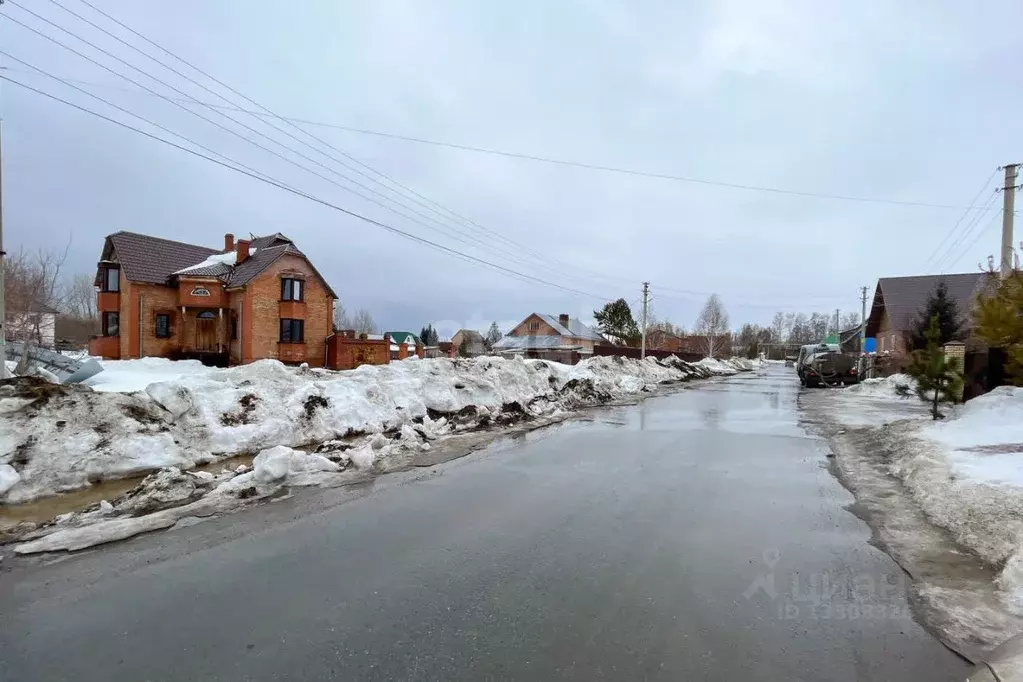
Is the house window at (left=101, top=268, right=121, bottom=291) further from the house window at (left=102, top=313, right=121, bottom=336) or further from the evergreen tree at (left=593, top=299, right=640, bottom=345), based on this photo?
the evergreen tree at (left=593, top=299, right=640, bottom=345)

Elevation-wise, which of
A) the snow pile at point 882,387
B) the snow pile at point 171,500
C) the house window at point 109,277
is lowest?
the snow pile at point 882,387

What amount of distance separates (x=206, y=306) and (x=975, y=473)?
31924 mm

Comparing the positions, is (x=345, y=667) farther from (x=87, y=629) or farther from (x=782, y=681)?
(x=782, y=681)

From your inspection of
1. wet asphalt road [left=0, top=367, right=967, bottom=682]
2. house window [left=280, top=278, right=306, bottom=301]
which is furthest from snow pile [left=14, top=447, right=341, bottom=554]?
house window [left=280, top=278, right=306, bottom=301]

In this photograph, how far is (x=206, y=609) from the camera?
12.1 ft

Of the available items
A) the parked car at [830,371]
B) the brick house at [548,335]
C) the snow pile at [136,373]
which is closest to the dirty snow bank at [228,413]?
the snow pile at [136,373]

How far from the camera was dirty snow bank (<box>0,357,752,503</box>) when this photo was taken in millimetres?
7156

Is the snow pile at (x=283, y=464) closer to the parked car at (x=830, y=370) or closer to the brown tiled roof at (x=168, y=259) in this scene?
the brown tiled roof at (x=168, y=259)

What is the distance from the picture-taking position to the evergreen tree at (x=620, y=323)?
7912cm

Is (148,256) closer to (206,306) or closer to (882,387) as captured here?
(206,306)

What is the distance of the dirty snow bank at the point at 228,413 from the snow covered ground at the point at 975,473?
24.0ft

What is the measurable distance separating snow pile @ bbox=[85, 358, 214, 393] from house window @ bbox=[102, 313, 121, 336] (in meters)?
7.77

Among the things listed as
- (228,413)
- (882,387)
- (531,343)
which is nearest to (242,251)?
(228,413)

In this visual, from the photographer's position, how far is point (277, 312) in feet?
94.8
